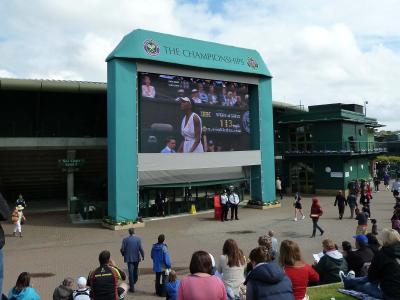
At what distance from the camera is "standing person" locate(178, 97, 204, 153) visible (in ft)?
75.8

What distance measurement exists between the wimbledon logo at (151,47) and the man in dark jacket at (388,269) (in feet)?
56.8

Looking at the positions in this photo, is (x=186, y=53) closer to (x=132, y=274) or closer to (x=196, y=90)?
(x=196, y=90)

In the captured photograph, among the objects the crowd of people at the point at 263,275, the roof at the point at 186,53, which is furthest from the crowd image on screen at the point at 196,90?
the crowd of people at the point at 263,275

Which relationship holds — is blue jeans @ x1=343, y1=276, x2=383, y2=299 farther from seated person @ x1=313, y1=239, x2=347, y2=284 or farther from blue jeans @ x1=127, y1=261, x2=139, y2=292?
blue jeans @ x1=127, y1=261, x2=139, y2=292

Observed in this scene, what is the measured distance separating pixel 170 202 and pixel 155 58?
27.4 feet

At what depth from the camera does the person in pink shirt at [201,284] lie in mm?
4039

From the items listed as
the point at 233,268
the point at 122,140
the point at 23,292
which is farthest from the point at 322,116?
the point at 23,292

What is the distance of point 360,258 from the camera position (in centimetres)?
777

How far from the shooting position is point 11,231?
66.2ft

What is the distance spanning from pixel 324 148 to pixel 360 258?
27613 mm

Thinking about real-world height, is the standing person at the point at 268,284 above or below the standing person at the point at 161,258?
above

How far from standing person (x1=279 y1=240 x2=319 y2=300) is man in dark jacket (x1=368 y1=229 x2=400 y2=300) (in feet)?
3.34

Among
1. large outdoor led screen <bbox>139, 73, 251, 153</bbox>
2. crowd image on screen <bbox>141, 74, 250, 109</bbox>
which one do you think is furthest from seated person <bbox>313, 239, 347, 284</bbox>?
crowd image on screen <bbox>141, 74, 250, 109</bbox>

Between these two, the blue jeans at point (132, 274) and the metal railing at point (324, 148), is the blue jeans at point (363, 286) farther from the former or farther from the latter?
the metal railing at point (324, 148)
